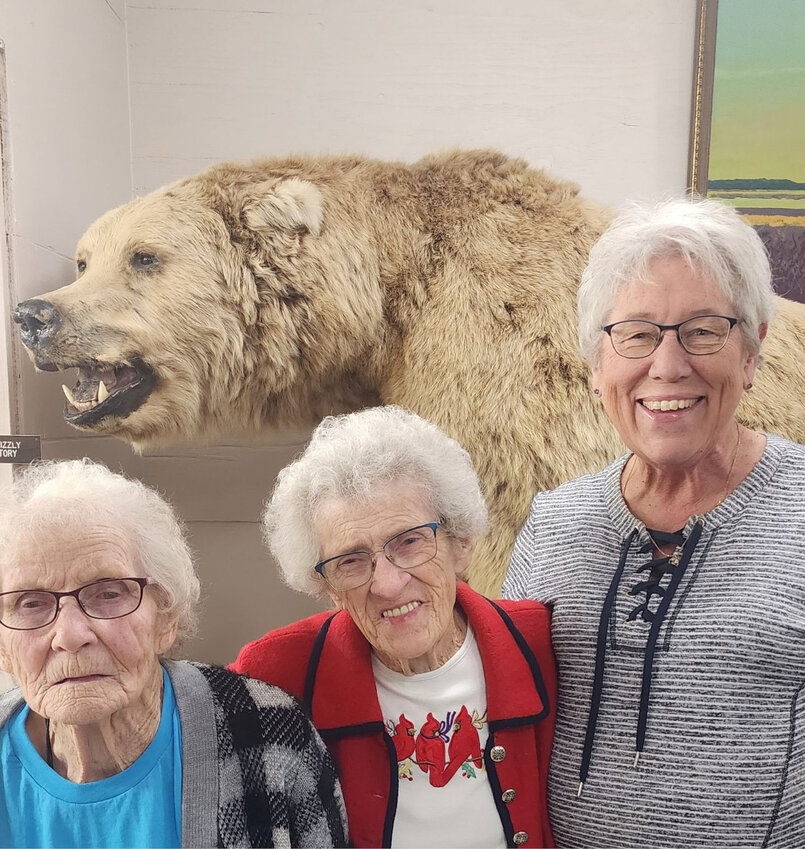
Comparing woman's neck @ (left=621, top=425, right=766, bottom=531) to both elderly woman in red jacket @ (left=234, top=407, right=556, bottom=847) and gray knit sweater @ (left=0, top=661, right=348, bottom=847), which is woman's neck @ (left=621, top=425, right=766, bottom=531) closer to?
elderly woman in red jacket @ (left=234, top=407, right=556, bottom=847)

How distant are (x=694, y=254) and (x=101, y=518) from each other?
0.78 metres

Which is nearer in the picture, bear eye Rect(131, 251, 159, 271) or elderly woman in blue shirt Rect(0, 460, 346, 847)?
elderly woman in blue shirt Rect(0, 460, 346, 847)

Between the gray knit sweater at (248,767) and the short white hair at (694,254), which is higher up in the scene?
the short white hair at (694,254)

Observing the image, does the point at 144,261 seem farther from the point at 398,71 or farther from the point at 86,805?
the point at 86,805

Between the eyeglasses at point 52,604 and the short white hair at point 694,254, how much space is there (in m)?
0.69

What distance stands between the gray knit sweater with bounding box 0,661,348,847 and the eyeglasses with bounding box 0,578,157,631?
133 millimetres

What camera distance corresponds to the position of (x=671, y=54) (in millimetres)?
1406

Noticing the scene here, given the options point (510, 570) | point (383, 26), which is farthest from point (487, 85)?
point (510, 570)

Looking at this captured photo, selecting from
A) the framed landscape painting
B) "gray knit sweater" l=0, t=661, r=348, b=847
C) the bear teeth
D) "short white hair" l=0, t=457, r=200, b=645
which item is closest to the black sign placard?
the bear teeth

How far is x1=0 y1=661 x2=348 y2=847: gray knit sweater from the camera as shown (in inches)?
32.4

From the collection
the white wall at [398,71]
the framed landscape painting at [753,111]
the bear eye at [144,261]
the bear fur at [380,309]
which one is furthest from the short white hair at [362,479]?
the framed landscape painting at [753,111]

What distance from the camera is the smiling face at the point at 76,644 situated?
31.2 inches

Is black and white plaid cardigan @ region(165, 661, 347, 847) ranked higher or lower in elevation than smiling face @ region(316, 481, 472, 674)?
lower

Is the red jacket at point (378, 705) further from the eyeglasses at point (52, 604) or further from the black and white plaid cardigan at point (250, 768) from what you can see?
the eyeglasses at point (52, 604)
